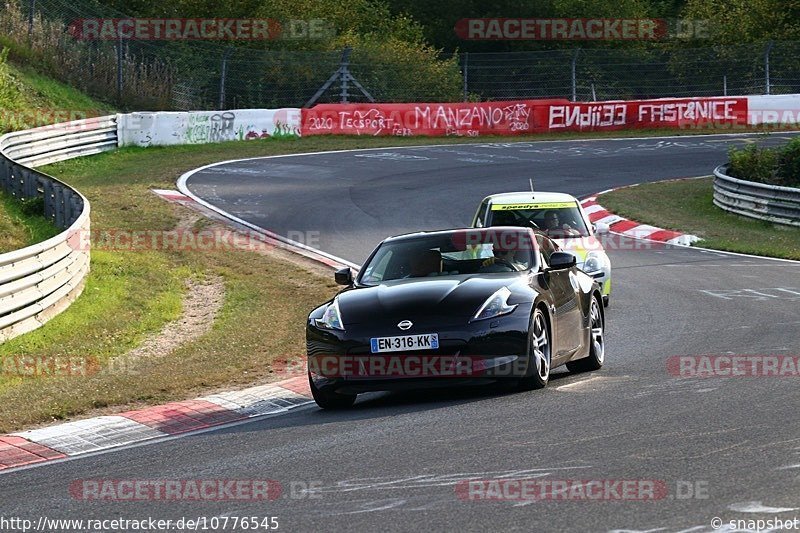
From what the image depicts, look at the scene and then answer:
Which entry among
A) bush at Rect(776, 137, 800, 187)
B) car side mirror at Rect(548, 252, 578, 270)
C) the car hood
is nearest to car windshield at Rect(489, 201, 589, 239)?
car side mirror at Rect(548, 252, 578, 270)

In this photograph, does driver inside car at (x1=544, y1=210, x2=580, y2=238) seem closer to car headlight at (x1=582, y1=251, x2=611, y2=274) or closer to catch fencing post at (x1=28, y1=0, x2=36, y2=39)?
car headlight at (x1=582, y1=251, x2=611, y2=274)

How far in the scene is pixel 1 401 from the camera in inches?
429

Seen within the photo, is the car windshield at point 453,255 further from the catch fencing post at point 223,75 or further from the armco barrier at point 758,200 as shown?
the catch fencing post at point 223,75

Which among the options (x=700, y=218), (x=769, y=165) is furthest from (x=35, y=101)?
(x=769, y=165)

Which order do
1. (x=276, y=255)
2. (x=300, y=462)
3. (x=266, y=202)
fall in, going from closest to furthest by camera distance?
(x=300, y=462) → (x=276, y=255) → (x=266, y=202)

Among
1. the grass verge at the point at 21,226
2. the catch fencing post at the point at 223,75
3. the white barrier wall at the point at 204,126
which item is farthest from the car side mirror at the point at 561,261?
the catch fencing post at the point at 223,75

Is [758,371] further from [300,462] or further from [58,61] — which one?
[58,61]

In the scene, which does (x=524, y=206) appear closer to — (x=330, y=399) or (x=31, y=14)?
(x=330, y=399)

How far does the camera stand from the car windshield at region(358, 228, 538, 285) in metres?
11.1

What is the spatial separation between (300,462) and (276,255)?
1407 centimetres

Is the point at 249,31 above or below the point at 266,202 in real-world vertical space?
above

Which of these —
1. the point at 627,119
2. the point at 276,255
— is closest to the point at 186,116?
the point at 627,119

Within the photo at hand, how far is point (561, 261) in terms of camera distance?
10977 millimetres

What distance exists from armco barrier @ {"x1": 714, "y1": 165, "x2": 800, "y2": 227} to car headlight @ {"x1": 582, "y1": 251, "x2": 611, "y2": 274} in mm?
9512
